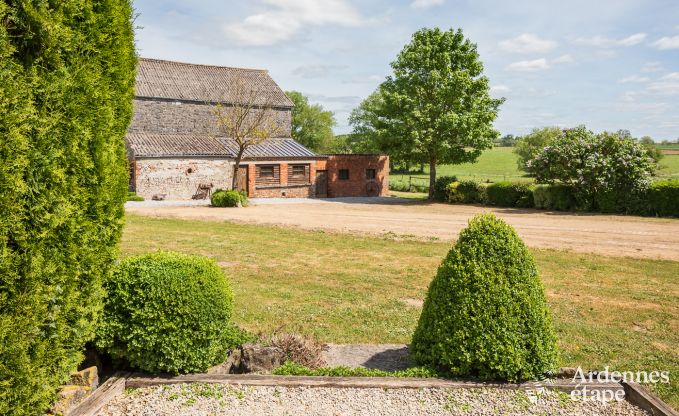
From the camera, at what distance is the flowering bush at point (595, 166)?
2828 cm

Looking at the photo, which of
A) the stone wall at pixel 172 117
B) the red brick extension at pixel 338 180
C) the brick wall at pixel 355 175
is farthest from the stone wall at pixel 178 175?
the brick wall at pixel 355 175

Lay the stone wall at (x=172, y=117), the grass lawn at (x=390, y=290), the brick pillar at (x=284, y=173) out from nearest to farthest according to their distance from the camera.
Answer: the grass lawn at (x=390, y=290)
the stone wall at (x=172, y=117)
the brick pillar at (x=284, y=173)

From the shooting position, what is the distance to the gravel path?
514cm

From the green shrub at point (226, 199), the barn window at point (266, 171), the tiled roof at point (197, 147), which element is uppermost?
the tiled roof at point (197, 147)

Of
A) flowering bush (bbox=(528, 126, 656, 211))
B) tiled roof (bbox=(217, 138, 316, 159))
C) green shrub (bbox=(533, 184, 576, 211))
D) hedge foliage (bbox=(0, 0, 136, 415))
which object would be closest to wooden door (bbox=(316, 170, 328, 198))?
tiled roof (bbox=(217, 138, 316, 159))

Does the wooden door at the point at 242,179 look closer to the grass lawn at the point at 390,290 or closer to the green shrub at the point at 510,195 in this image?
the green shrub at the point at 510,195

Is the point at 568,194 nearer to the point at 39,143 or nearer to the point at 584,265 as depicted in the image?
the point at 584,265

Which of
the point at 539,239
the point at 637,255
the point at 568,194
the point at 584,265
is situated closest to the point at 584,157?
the point at 568,194

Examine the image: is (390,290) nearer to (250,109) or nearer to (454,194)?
(454,194)

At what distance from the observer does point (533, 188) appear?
33.2 metres

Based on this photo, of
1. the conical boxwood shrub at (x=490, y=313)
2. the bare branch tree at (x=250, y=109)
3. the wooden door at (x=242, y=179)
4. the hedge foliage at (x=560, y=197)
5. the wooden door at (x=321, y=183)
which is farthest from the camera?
the wooden door at (x=321, y=183)

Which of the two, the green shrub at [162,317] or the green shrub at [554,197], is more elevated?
the green shrub at [554,197]

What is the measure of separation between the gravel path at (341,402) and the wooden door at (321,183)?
37224mm

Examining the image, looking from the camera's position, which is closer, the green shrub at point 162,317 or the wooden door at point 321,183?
the green shrub at point 162,317
